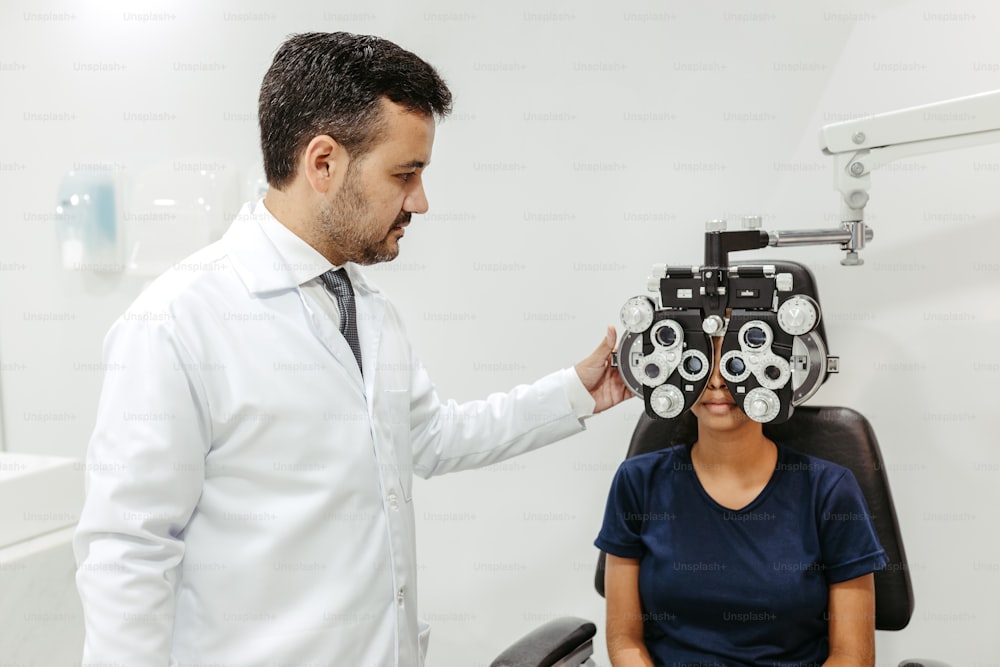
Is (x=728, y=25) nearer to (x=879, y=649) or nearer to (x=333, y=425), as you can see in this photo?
(x=333, y=425)

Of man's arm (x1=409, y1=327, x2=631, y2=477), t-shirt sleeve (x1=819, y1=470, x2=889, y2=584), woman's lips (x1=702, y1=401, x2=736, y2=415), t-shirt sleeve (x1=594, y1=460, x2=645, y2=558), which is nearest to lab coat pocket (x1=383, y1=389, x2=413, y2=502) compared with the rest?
man's arm (x1=409, y1=327, x2=631, y2=477)

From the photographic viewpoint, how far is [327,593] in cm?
125

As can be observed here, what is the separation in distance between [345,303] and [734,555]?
787 millimetres

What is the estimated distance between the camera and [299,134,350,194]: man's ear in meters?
1.27

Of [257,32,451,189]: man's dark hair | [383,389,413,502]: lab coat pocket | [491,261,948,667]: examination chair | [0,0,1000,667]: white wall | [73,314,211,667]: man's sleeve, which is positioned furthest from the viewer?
[0,0,1000,667]: white wall

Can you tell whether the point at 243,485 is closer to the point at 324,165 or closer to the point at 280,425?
the point at 280,425

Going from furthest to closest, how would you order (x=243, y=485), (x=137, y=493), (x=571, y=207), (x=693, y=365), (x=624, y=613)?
(x=571, y=207) → (x=624, y=613) → (x=693, y=365) → (x=243, y=485) → (x=137, y=493)

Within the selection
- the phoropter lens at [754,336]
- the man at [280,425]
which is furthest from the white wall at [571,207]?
the man at [280,425]

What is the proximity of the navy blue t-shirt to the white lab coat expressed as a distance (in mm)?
452

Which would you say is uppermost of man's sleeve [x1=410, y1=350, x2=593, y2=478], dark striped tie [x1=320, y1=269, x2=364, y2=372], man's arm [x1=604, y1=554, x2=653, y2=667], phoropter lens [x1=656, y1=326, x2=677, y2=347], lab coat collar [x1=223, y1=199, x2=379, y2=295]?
lab coat collar [x1=223, y1=199, x2=379, y2=295]

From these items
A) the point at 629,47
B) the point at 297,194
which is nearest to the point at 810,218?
the point at 629,47

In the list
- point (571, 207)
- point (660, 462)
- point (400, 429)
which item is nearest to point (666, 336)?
point (660, 462)

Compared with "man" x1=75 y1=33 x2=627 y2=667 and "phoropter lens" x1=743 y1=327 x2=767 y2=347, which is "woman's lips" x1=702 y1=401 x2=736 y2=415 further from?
"man" x1=75 y1=33 x2=627 y2=667

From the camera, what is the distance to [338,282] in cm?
142
